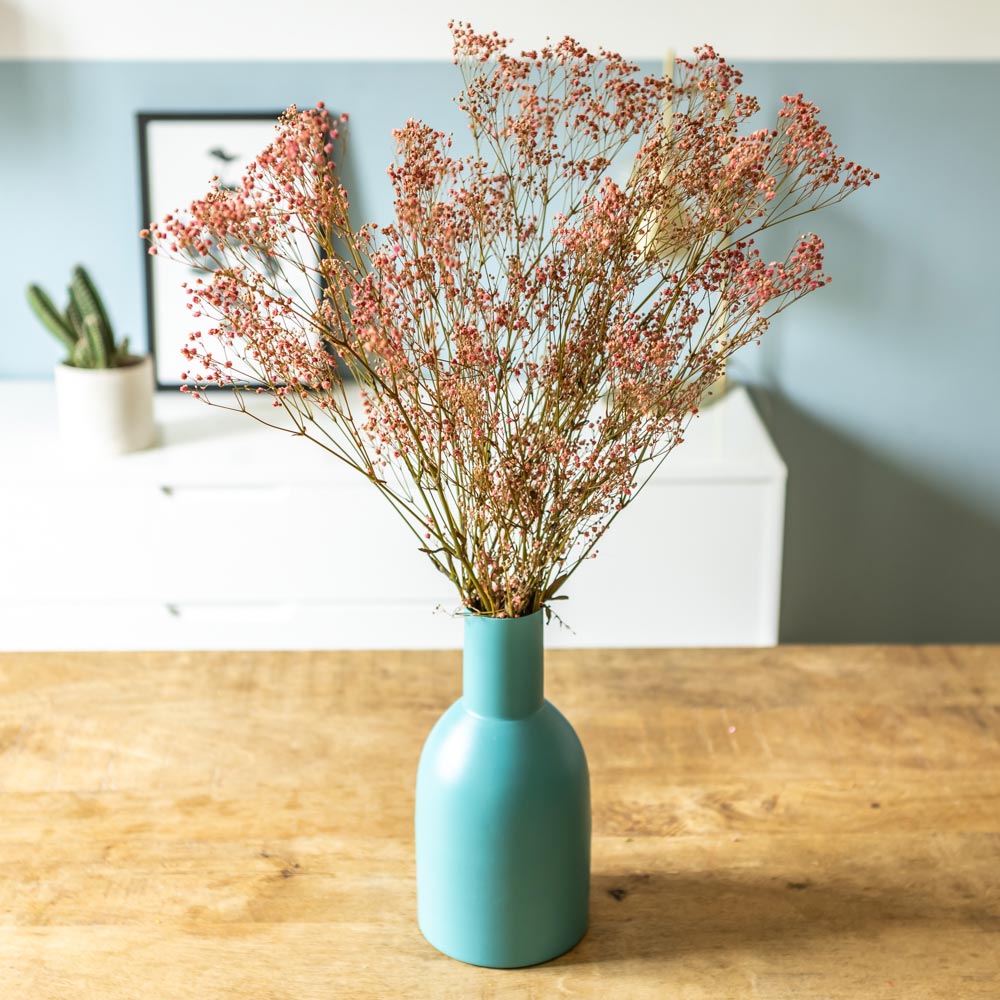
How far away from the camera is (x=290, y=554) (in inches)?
95.1

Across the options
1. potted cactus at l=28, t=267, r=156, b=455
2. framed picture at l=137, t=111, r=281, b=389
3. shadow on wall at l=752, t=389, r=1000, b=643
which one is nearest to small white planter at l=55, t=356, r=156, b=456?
potted cactus at l=28, t=267, r=156, b=455

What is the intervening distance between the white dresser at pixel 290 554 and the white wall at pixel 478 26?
82 cm

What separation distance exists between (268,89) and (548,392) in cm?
204

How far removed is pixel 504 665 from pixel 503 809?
0.11m

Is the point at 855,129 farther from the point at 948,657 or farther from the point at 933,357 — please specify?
the point at 948,657

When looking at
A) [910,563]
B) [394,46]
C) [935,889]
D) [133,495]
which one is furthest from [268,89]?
[935,889]

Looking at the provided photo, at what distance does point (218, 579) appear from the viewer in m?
2.44

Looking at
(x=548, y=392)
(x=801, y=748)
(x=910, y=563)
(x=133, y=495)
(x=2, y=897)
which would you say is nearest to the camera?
(x=548, y=392)

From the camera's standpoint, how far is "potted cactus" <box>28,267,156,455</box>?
7.72ft

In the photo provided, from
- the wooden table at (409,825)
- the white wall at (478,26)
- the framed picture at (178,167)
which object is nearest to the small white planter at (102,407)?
the framed picture at (178,167)

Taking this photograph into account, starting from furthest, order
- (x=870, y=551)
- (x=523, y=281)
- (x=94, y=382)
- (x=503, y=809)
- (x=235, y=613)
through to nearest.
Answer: (x=870, y=551), (x=235, y=613), (x=94, y=382), (x=503, y=809), (x=523, y=281)

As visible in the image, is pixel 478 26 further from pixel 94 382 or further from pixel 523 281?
pixel 523 281

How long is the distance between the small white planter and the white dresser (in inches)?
1.4

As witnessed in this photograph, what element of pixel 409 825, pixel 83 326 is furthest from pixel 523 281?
pixel 83 326
